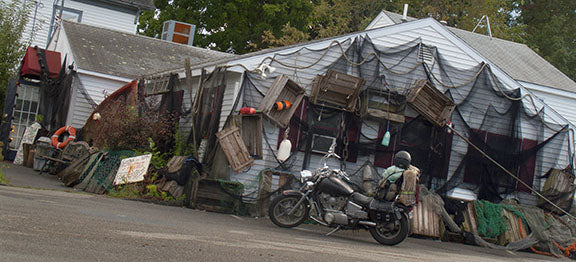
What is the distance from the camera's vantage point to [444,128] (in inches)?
637

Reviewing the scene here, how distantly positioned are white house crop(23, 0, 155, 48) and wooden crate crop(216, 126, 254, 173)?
56.0 ft

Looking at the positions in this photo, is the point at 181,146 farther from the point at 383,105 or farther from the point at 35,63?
the point at 35,63

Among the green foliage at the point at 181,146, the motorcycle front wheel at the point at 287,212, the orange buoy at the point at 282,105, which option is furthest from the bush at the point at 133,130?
the motorcycle front wheel at the point at 287,212

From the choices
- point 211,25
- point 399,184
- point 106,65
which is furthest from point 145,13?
point 399,184

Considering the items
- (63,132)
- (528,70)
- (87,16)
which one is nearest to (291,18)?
(87,16)

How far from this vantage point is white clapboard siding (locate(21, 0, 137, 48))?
29406 mm

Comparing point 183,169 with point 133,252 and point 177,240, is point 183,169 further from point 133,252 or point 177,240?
point 133,252

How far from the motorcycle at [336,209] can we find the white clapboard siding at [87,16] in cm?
1963

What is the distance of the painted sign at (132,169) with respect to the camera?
1466 cm

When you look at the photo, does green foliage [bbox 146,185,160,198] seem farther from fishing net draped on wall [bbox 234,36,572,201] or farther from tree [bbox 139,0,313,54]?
tree [bbox 139,0,313,54]

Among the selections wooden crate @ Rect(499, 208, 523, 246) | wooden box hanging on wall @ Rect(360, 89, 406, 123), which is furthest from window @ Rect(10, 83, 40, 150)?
wooden crate @ Rect(499, 208, 523, 246)

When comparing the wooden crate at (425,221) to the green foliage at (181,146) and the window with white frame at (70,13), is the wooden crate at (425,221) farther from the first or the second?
the window with white frame at (70,13)

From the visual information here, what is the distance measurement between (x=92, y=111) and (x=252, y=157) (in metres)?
9.02

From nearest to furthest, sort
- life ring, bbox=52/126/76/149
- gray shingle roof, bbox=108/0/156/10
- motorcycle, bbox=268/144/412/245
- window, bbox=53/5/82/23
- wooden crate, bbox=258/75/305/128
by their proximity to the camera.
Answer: motorcycle, bbox=268/144/412/245
wooden crate, bbox=258/75/305/128
life ring, bbox=52/126/76/149
window, bbox=53/5/82/23
gray shingle roof, bbox=108/0/156/10
